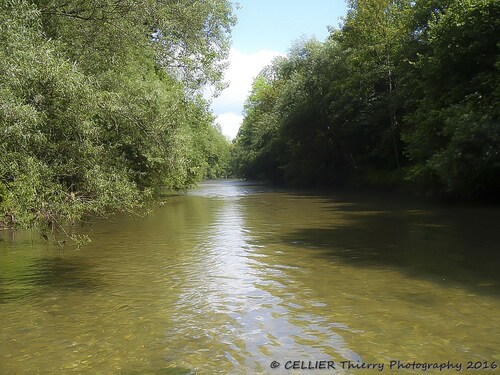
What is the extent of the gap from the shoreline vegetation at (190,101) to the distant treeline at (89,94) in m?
0.04

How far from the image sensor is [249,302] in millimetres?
9180

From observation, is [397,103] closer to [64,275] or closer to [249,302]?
[64,275]

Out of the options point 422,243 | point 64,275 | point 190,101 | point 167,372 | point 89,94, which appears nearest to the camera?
point 167,372

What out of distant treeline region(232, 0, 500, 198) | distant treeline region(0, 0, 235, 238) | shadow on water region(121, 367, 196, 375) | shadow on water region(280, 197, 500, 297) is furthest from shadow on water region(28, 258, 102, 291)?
distant treeline region(232, 0, 500, 198)

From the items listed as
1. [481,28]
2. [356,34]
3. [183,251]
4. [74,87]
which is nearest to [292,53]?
[356,34]

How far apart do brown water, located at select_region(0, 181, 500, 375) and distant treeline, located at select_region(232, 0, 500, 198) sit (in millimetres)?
9274

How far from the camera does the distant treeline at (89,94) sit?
833 cm

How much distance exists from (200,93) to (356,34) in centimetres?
3155

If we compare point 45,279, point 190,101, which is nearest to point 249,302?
point 45,279

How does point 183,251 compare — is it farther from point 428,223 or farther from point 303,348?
point 428,223

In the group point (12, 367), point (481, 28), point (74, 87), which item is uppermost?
point (481, 28)

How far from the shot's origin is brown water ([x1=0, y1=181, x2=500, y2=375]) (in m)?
6.51

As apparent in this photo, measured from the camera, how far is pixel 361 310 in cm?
841

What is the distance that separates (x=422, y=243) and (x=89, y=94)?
11.4m
